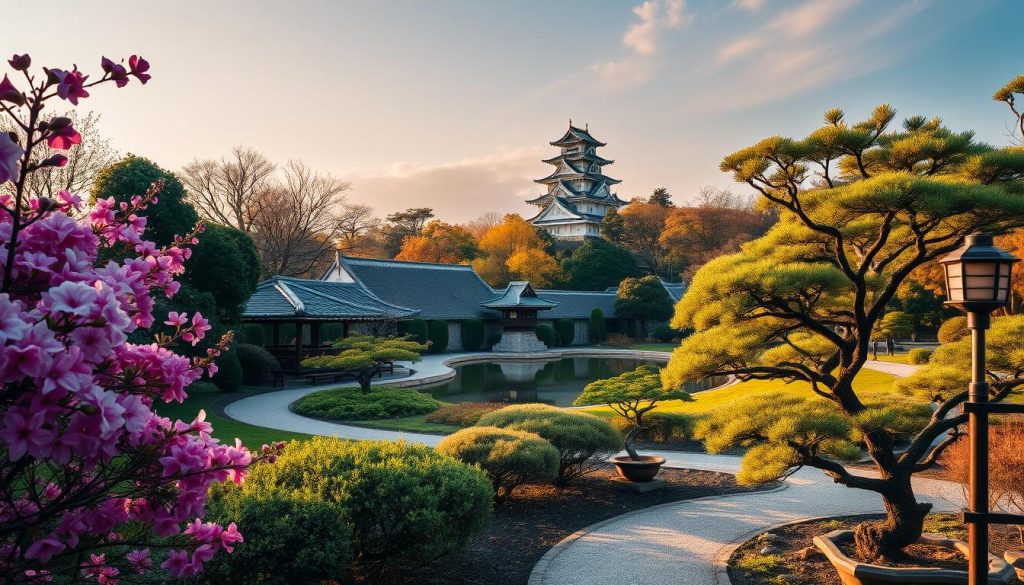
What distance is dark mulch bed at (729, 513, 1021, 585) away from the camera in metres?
5.12

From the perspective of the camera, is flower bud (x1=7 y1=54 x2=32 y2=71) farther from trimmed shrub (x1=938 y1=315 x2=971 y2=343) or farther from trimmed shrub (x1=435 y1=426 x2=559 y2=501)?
trimmed shrub (x1=938 y1=315 x2=971 y2=343)

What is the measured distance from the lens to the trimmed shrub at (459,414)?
12.7 metres

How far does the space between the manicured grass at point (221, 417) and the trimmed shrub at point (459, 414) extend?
2.88 meters

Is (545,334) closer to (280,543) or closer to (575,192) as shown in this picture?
(575,192)

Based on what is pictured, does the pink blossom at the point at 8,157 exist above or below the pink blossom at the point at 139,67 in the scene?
below

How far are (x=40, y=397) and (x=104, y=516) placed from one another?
795mm

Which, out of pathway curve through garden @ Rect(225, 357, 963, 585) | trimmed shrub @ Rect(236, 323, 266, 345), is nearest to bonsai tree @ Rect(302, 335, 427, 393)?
trimmed shrub @ Rect(236, 323, 266, 345)

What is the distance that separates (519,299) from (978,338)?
1185 inches

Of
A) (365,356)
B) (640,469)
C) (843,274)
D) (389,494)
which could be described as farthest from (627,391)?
(365,356)

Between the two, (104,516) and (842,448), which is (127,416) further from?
(842,448)

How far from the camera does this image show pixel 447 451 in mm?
7438

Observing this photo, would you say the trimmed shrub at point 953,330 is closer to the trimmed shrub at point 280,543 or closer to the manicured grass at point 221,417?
the manicured grass at point 221,417

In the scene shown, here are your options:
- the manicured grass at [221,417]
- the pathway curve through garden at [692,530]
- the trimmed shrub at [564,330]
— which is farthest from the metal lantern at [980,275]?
the trimmed shrub at [564,330]

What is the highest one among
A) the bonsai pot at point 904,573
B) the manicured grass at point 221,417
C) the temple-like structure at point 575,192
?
the temple-like structure at point 575,192
